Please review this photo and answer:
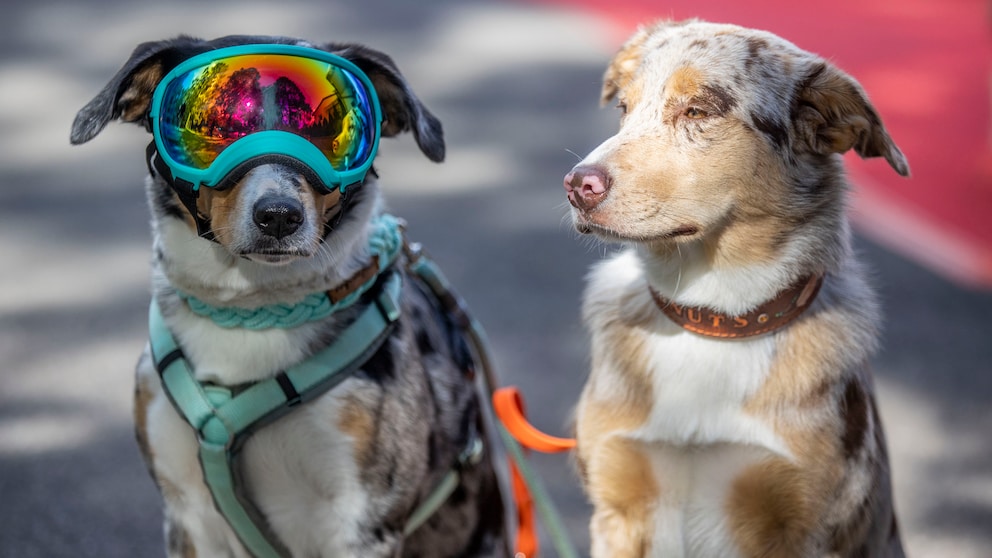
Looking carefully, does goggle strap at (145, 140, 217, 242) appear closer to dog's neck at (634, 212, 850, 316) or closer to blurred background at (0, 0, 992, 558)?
blurred background at (0, 0, 992, 558)

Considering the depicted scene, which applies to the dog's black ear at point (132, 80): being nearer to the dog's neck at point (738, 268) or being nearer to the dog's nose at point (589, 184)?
the dog's nose at point (589, 184)

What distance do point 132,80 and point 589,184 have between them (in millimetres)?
1101

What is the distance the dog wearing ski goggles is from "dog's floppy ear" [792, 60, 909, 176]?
0.90 meters

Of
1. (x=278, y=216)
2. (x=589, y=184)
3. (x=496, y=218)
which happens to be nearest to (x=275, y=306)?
(x=278, y=216)

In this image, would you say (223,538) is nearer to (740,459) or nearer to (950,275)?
(740,459)

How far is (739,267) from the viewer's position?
2859 millimetres

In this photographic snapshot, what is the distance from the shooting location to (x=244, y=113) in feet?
8.64

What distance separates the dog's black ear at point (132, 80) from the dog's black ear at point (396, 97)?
359 mm

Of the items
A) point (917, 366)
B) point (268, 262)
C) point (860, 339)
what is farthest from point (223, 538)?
point (917, 366)

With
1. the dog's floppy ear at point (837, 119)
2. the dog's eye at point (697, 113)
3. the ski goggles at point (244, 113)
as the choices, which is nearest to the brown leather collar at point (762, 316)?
the dog's floppy ear at point (837, 119)

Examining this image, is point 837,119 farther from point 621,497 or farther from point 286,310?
point 286,310

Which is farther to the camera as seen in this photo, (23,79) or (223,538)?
(23,79)

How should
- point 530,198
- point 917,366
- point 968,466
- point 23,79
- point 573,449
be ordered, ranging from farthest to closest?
point 23,79
point 530,198
point 917,366
point 968,466
point 573,449

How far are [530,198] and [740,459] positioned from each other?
4398 millimetres
